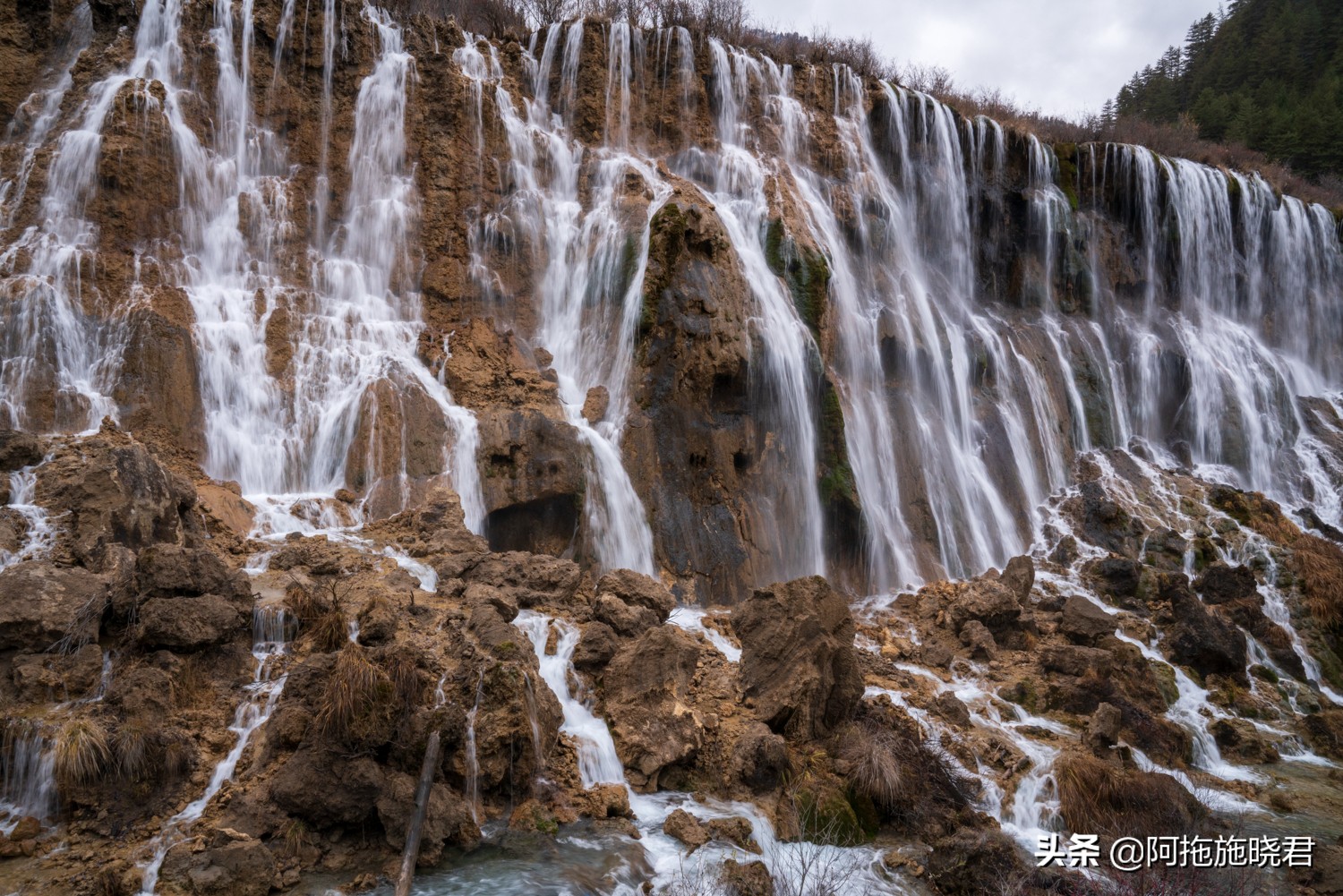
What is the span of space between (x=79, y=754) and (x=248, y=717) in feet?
4.52

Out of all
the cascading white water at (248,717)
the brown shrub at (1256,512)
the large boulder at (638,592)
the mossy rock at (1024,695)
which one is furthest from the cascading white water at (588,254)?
the brown shrub at (1256,512)

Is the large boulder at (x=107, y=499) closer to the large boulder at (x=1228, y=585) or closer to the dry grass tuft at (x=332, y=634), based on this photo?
the dry grass tuft at (x=332, y=634)

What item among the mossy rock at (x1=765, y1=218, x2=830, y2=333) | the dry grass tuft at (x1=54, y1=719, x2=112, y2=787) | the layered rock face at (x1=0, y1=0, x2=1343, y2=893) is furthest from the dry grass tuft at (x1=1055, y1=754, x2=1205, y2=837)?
the mossy rock at (x1=765, y1=218, x2=830, y2=333)

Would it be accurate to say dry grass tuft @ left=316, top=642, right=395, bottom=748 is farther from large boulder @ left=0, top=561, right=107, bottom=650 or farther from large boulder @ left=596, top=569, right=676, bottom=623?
large boulder @ left=596, top=569, right=676, bottom=623

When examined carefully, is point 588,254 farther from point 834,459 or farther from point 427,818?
point 427,818

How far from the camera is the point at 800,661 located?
972 centimetres

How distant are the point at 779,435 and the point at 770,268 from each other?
413 centimetres

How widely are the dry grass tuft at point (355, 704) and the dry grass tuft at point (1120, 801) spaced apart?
7.25 meters

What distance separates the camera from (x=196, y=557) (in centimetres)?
849

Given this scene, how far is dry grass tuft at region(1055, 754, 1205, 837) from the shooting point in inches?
346

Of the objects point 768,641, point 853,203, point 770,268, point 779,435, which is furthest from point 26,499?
point 853,203

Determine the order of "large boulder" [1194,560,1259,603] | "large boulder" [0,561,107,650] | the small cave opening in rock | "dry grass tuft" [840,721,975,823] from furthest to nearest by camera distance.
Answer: "large boulder" [1194,560,1259,603] → the small cave opening in rock → "dry grass tuft" [840,721,975,823] → "large boulder" [0,561,107,650]

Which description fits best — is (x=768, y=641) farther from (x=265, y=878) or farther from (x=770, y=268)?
(x=770, y=268)

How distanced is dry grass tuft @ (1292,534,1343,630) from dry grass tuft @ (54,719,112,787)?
68.5 ft
